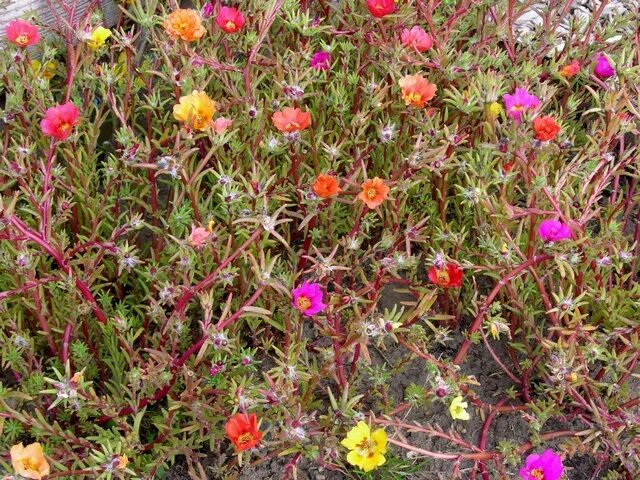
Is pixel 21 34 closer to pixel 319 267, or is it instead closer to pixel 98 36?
pixel 98 36

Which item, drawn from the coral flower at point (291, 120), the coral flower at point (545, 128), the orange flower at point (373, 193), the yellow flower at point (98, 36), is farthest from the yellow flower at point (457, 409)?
the yellow flower at point (98, 36)

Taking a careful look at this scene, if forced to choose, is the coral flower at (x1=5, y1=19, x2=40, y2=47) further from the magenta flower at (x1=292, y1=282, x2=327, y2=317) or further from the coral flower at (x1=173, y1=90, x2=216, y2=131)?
the magenta flower at (x1=292, y1=282, x2=327, y2=317)

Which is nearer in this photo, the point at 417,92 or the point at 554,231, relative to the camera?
the point at 554,231

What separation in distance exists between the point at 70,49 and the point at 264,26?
2.01ft

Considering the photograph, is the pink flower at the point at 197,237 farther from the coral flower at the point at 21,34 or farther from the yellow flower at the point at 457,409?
the coral flower at the point at 21,34

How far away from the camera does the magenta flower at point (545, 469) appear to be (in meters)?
1.75

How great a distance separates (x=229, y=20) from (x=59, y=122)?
59cm

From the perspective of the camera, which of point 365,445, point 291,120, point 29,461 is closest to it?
point 29,461

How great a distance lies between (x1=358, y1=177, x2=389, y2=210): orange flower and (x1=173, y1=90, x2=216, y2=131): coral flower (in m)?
0.47

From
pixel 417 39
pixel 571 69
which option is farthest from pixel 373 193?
pixel 571 69

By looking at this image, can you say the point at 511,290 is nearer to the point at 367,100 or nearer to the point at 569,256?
the point at 569,256

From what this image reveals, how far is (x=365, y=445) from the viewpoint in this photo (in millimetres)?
1741

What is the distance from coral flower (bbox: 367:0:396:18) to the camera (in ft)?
7.03

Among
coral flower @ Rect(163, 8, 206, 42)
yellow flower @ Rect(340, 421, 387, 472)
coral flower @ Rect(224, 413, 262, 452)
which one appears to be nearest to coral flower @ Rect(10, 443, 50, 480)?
coral flower @ Rect(224, 413, 262, 452)
